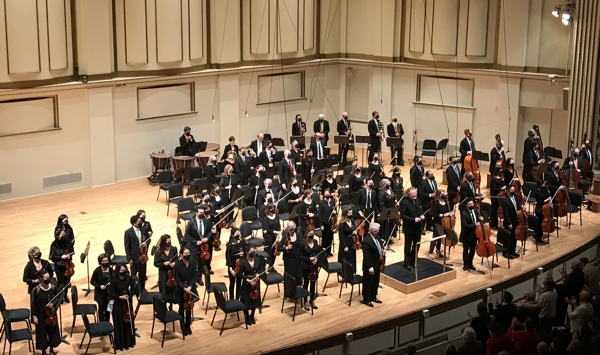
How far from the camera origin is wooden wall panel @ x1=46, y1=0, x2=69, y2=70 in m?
17.8

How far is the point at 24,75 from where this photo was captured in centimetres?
1758

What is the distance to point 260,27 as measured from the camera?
21.7 m

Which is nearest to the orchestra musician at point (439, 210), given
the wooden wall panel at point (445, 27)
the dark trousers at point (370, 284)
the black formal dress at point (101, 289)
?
the dark trousers at point (370, 284)

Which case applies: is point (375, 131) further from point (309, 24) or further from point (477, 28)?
point (309, 24)

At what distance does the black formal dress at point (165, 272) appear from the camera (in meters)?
11.3

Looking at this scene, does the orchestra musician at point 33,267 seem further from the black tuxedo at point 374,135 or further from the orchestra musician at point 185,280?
the black tuxedo at point 374,135

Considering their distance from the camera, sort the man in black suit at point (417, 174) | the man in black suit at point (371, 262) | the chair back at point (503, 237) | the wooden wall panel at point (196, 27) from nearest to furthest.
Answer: the man in black suit at point (371, 262), the chair back at point (503, 237), the man in black suit at point (417, 174), the wooden wall panel at point (196, 27)

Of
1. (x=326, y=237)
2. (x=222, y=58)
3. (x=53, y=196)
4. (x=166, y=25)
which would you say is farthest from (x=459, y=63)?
(x=53, y=196)

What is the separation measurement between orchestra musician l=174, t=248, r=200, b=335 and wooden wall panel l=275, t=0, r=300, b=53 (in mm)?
11836

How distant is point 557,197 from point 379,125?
19.8ft

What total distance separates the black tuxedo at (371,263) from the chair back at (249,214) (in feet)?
10.2

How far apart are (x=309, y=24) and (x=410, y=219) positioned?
10718 mm

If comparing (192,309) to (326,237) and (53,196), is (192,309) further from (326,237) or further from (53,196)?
(53,196)

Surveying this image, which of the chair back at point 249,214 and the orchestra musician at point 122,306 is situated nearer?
the orchestra musician at point 122,306
